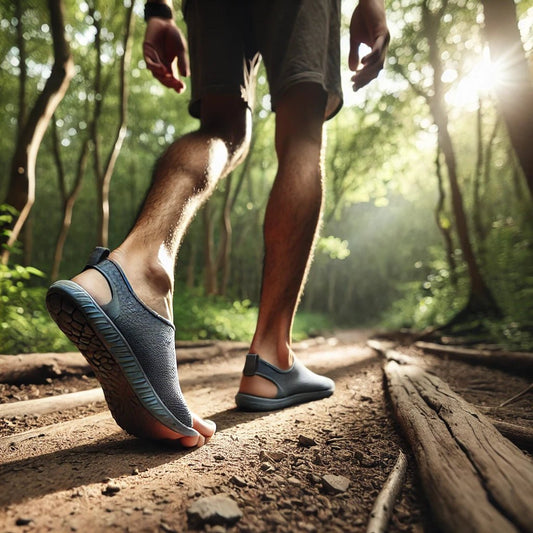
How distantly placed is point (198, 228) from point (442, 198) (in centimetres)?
1671

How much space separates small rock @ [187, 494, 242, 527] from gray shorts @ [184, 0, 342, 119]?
1409 mm

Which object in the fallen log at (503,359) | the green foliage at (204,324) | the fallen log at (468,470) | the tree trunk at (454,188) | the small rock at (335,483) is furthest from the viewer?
the tree trunk at (454,188)

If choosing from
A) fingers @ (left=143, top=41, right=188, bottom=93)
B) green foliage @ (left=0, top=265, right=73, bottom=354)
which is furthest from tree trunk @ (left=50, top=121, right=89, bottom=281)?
fingers @ (left=143, top=41, right=188, bottom=93)

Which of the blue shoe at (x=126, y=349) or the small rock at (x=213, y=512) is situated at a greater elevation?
the blue shoe at (x=126, y=349)

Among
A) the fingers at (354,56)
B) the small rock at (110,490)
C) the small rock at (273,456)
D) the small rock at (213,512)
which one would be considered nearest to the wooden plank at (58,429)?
the small rock at (110,490)

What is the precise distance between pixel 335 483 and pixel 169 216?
2.76ft

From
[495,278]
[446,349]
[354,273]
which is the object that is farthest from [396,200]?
[446,349]

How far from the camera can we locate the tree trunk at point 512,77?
336 centimetres

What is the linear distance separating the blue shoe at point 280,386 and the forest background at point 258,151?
2.47 ft

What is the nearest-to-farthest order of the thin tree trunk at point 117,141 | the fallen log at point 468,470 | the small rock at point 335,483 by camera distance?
the fallen log at point 468,470
the small rock at point 335,483
the thin tree trunk at point 117,141

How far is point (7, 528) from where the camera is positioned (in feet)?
1.98

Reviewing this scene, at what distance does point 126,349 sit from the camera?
2.92 feet

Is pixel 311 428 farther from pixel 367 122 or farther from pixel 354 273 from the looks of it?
pixel 354 273

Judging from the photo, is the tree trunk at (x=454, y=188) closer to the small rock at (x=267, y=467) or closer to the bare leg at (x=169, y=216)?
the bare leg at (x=169, y=216)
